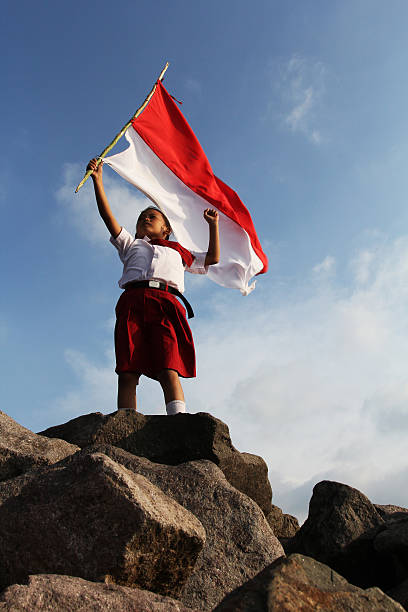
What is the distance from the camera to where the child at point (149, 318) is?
5648 mm

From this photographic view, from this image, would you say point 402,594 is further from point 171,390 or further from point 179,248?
point 179,248

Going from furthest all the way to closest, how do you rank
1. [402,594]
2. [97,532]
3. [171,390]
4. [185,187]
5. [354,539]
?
[185,187], [171,390], [354,539], [402,594], [97,532]

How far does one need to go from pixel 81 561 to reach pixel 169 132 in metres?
6.64

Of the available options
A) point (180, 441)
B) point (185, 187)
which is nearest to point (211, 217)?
point (185, 187)

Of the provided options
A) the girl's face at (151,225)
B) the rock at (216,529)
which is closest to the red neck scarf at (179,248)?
the girl's face at (151,225)

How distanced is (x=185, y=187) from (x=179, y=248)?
1466 millimetres

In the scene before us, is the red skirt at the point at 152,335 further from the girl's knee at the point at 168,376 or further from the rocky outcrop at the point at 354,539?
the rocky outcrop at the point at 354,539

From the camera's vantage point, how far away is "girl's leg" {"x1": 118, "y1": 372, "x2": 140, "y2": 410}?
561 cm

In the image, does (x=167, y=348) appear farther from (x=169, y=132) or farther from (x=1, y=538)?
(x=169, y=132)

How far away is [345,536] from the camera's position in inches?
155

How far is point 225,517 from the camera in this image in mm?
3521

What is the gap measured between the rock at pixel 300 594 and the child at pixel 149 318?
2978 millimetres

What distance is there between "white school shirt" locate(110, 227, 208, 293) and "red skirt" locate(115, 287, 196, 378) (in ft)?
0.51

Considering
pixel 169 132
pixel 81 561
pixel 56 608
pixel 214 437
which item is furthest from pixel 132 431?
pixel 169 132
